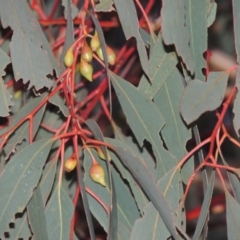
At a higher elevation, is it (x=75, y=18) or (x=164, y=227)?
(x=75, y=18)

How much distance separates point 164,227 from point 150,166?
16 cm

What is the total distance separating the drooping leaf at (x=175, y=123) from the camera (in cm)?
108

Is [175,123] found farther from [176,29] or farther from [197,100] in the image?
[176,29]

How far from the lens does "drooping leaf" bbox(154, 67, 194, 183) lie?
3.56 feet

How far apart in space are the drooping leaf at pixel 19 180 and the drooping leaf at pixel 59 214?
2.6 inches

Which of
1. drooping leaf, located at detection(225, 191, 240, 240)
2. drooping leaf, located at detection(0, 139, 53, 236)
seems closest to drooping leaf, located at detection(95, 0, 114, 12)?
drooping leaf, located at detection(0, 139, 53, 236)

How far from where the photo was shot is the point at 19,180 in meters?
1.05

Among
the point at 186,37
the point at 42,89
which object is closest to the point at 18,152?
the point at 42,89

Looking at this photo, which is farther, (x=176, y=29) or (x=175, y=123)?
(x=175, y=123)

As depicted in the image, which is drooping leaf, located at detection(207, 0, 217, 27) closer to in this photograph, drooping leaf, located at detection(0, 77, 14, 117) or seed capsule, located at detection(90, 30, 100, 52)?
seed capsule, located at detection(90, 30, 100, 52)

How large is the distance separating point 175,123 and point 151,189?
0.51ft

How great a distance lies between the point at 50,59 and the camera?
3.48 ft

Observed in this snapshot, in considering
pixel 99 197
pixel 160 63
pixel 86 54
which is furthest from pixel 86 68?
pixel 99 197

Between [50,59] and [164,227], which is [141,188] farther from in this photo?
[50,59]
